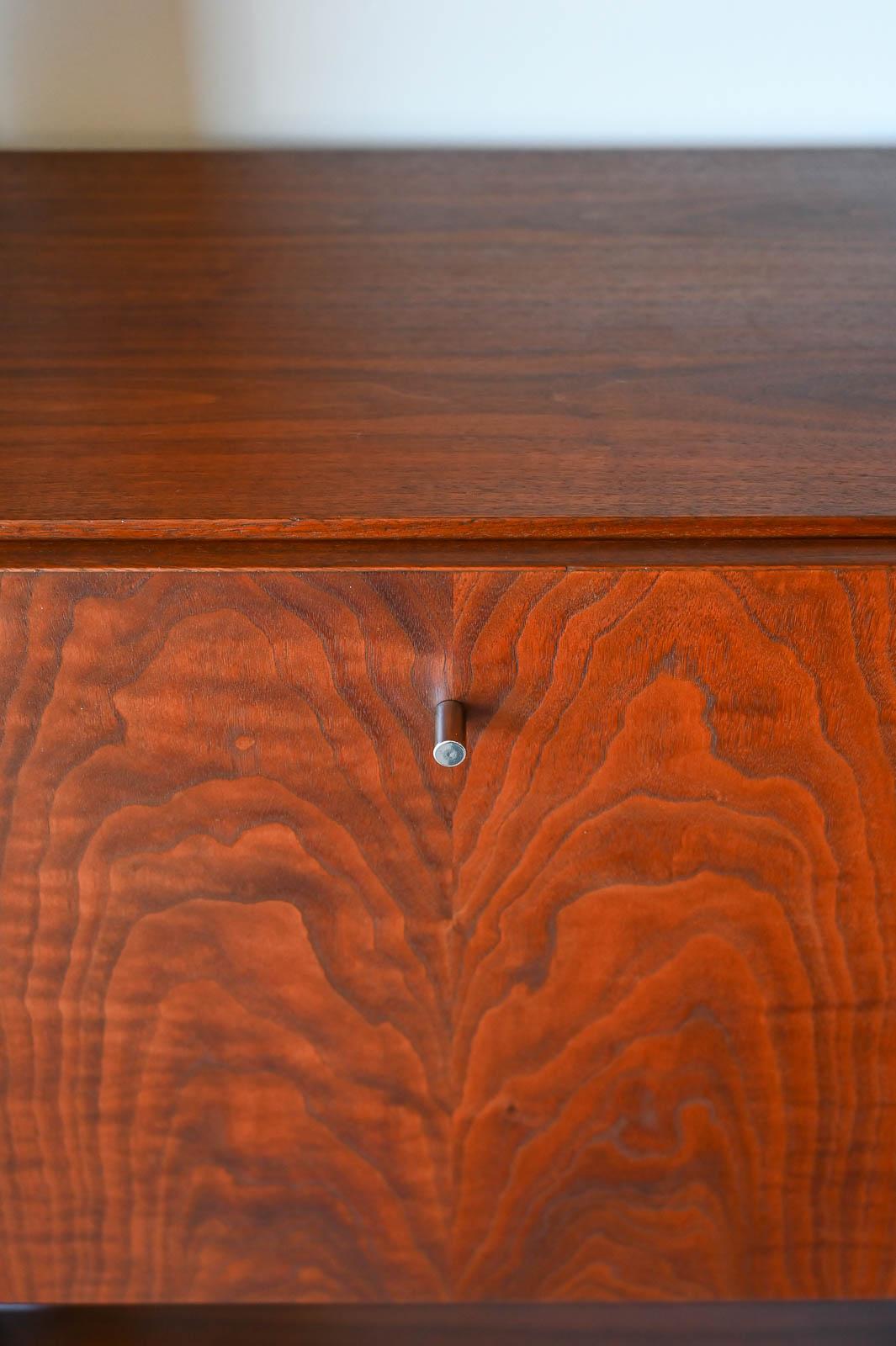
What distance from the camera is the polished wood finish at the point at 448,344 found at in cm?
50

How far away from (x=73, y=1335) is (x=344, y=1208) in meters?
0.38

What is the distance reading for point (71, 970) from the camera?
606mm

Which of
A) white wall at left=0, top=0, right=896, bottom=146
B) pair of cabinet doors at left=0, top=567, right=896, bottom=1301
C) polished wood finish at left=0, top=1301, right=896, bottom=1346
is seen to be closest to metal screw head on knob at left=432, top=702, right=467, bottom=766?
pair of cabinet doors at left=0, top=567, right=896, bottom=1301

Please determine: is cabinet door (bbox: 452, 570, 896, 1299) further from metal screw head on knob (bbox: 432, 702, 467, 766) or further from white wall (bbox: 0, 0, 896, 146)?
white wall (bbox: 0, 0, 896, 146)

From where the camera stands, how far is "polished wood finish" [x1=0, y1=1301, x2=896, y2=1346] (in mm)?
905

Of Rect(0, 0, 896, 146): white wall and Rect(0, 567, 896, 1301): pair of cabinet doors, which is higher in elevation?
Rect(0, 0, 896, 146): white wall

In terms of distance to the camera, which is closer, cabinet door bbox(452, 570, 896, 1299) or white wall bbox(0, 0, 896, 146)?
cabinet door bbox(452, 570, 896, 1299)

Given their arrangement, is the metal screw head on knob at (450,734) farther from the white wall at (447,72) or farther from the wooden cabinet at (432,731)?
the white wall at (447,72)

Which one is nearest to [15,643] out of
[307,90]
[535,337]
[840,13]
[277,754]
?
[277,754]

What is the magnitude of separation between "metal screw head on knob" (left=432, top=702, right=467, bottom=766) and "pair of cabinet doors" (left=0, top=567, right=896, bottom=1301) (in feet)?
0.03

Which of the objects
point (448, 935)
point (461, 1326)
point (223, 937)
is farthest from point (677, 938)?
point (461, 1326)

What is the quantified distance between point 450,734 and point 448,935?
0.13 meters

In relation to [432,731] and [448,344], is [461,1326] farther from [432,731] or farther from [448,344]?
[448,344]

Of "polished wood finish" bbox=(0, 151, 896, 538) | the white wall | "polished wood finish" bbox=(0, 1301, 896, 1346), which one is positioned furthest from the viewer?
"polished wood finish" bbox=(0, 1301, 896, 1346)
